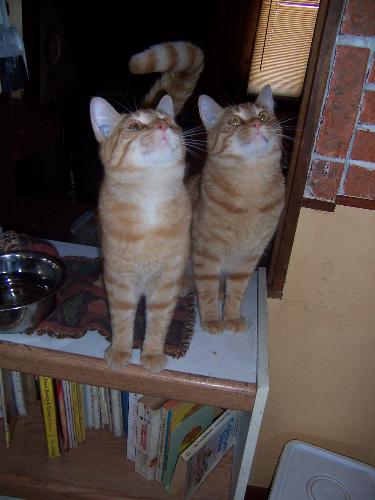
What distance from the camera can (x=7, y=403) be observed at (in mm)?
1221

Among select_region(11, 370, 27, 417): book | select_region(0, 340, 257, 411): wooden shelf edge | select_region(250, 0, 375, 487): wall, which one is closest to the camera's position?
select_region(0, 340, 257, 411): wooden shelf edge

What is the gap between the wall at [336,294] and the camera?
3.37 ft

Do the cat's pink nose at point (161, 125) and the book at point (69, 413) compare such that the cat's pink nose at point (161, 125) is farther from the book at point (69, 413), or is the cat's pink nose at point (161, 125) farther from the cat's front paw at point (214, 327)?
the book at point (69, 413)

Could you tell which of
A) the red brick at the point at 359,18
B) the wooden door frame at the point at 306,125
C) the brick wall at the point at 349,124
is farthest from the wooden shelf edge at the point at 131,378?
the red brick at the point at 359,18

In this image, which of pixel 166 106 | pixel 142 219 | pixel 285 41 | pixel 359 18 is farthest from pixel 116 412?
pixel 285 41

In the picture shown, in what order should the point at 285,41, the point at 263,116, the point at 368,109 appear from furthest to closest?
the point at 285,41 → the point at 263,116 → the point at 368,109

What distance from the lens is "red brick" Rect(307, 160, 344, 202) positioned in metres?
1.11

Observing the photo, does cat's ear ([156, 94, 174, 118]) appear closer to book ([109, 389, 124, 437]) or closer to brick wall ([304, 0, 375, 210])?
brick wall ([304, 0, 375, 210])

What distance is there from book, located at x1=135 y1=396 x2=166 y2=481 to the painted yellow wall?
0.49m

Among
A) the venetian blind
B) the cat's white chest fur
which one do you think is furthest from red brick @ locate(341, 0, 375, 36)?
the venetian blind

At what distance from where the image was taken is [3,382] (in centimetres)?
119

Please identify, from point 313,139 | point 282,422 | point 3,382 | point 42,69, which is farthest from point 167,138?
point 42,69

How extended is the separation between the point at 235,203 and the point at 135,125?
0.31 m

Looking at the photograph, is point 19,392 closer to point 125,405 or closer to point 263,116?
point 125,405
